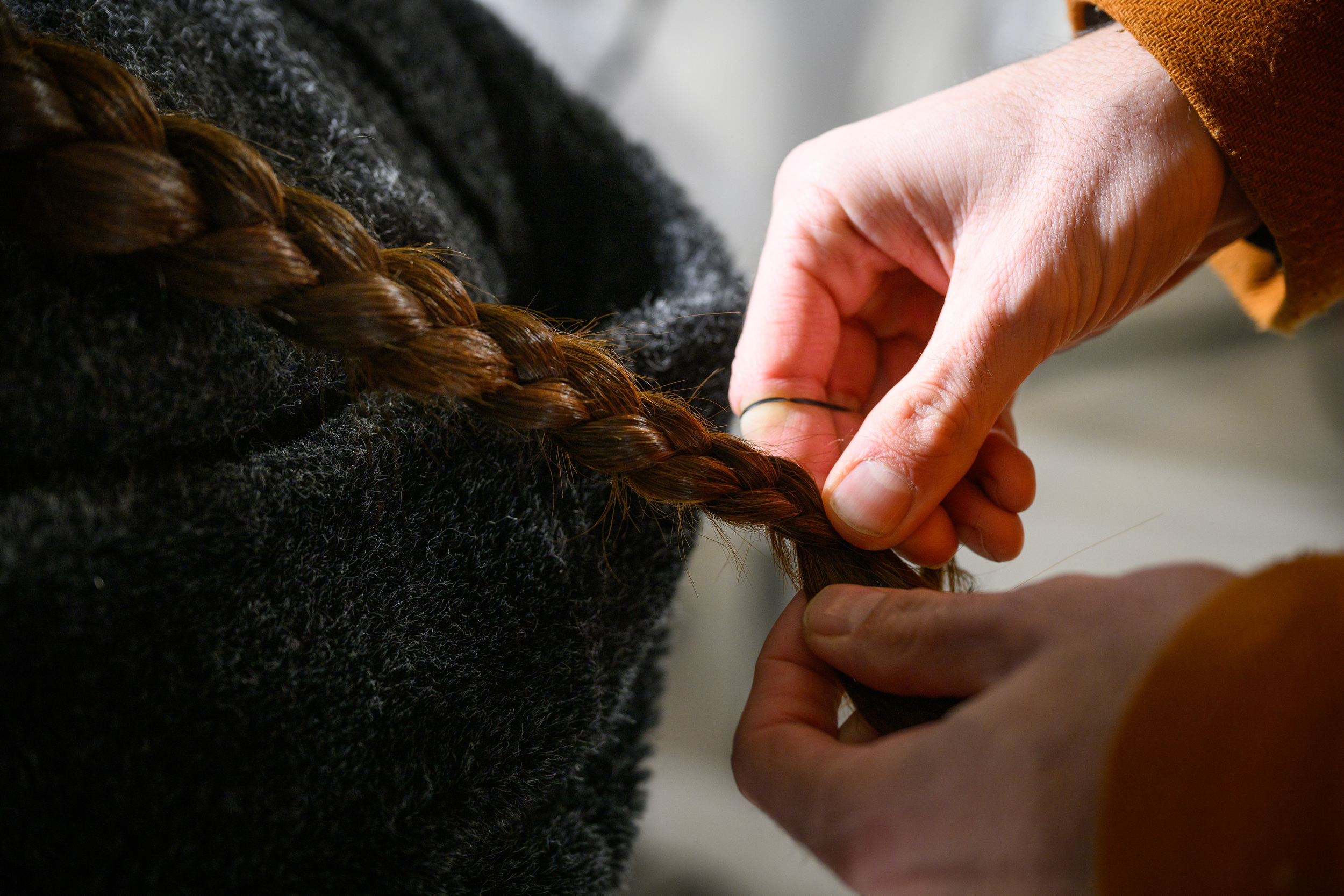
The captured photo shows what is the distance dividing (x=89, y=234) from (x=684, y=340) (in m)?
0.32

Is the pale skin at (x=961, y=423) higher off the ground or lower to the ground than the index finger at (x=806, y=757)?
higher

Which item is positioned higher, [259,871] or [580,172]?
[580,172]

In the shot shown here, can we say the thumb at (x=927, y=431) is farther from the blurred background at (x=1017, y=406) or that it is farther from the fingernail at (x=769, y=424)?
the blurred background at (x=1017, y=406)

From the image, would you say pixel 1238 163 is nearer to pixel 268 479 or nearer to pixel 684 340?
pixel 684 340

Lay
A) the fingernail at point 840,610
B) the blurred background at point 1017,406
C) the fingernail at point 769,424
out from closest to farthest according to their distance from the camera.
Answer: the fingernail at point 840,610 → the fingernail at point 769,424 → the blurred background at point 1017,406

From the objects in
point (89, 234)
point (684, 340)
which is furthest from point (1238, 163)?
point (89, 234)

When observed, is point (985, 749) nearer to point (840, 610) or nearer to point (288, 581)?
point (840, 610)

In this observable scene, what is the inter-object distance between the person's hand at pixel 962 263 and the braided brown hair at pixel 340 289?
66 millimetres

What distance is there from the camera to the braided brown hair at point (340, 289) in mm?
280

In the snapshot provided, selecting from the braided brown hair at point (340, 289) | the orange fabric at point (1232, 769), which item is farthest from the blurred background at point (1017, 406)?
the orange fabric at point (1232, 769)

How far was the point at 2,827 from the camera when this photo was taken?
0.27 m

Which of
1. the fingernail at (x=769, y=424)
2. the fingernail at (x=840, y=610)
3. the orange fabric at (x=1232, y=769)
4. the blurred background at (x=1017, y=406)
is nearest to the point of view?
the orange fabric at (x=1232, y=769)

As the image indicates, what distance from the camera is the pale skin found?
0.26 meters

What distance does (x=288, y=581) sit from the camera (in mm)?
330
